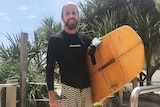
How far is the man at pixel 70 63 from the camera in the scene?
1.96 meters

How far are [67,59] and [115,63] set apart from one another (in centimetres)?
56

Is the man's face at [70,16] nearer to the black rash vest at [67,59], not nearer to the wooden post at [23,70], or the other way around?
the black rash vest at [67,59]

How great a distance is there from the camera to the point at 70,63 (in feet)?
6.46

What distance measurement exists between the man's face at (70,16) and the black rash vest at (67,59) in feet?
0.24

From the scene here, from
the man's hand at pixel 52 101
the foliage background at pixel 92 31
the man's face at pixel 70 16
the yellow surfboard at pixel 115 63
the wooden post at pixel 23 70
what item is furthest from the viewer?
the foliage background at pixel 92 31

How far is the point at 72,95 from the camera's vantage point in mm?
1998

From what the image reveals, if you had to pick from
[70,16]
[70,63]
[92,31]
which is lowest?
[70,63]

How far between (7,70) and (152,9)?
14.8 feet

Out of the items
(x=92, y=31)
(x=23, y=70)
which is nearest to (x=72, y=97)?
(x=23, y=70)

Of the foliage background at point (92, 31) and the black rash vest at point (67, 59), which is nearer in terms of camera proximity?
the black rash vest at point (67, 59)

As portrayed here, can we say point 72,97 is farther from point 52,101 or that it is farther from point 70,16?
point 70,16

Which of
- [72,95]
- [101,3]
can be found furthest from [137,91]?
[101,3]

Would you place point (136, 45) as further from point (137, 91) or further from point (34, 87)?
point (34, 87)

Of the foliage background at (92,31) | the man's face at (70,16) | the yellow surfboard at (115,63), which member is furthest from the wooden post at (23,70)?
the man's face at (70,16)
